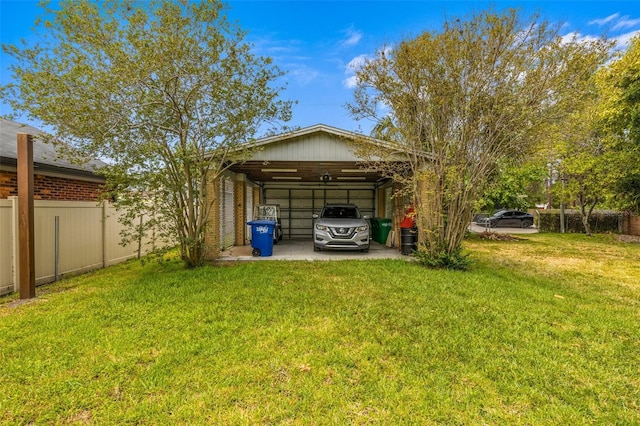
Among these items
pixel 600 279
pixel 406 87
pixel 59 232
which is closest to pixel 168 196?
pixel 59 232

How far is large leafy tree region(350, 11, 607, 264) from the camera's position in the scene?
19.9 feet

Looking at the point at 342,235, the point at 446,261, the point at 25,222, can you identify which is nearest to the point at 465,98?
the point at 446,261

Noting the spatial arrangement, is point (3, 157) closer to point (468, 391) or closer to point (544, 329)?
point (468, 391)

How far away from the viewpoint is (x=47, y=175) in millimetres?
7059

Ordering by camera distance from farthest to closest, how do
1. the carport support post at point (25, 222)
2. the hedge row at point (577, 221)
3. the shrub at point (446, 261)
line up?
the hedge row at point (577, 221)
the shrub at point (446, 261)
the carport support post at point (25, 222)

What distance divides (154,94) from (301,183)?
9.35m

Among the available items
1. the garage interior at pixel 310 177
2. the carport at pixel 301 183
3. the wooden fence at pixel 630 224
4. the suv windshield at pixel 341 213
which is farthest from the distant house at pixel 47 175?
the wooden fence at pixel 630 224

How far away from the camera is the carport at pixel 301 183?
8.34 meters

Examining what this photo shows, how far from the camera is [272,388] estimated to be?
2.63 meters

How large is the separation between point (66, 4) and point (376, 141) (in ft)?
21.3

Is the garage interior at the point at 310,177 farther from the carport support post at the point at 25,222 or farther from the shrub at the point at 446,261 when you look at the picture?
the carport support post at the point at 25,222

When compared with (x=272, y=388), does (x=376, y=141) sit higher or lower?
higher

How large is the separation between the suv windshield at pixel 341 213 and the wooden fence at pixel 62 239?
17.4ft

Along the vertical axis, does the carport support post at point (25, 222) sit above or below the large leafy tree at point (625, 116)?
below
